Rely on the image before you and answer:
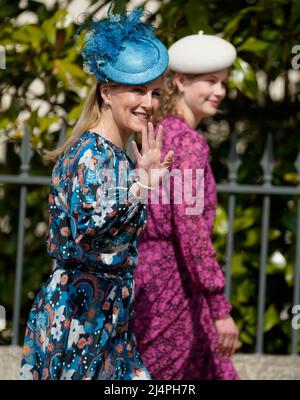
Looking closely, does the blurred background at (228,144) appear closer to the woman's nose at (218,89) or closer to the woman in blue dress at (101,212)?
the woman's nose at (218,89)

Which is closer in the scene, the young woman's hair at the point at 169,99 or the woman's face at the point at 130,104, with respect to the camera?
the woman's face at the point at 130,104

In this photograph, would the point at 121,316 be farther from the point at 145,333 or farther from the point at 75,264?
the point at 145,333

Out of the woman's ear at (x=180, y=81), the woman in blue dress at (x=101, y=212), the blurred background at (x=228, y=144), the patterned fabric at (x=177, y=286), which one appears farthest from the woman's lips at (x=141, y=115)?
the blurred background at (x=228, y=144)

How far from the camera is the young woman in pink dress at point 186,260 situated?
13.2ft

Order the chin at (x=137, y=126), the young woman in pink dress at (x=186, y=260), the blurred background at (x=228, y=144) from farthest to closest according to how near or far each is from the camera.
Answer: the blurred background at (x=228, y=144) → the young woman in pink dress at (x=186, y=260) → the chin at (x=137, y=126)

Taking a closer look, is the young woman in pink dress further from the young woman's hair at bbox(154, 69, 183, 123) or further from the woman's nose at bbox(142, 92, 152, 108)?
the woman's nose at bbox(142, 92, 152, 108)

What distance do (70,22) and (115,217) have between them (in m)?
2.07

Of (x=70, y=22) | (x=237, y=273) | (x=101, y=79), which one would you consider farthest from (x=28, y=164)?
(x=101, y=79)

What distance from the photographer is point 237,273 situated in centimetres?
547

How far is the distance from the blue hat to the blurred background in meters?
1.33

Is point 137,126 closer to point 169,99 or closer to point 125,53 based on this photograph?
point 125,53

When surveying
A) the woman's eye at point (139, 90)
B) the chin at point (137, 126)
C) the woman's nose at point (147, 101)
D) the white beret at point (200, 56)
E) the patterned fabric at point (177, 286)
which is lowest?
the patterned fabric at point (177, 286)

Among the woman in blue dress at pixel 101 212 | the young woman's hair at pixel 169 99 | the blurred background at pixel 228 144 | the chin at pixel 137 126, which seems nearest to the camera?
the woman in blue dress at pixel 101 212

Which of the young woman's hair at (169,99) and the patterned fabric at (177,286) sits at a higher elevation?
the young woman's hair at (169,99)
